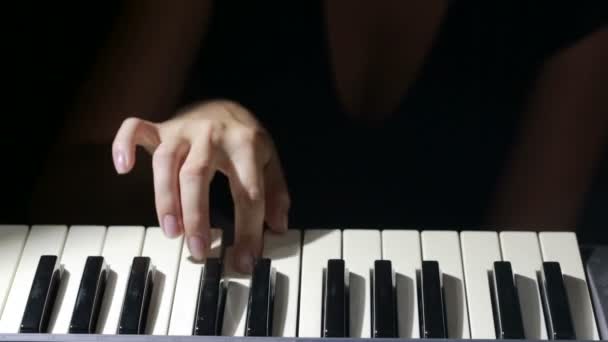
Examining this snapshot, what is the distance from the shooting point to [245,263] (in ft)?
1.99

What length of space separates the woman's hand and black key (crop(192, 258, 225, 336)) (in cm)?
2

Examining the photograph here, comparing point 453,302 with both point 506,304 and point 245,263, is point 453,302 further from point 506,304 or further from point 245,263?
point 245,263

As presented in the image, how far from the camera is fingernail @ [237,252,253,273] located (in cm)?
61

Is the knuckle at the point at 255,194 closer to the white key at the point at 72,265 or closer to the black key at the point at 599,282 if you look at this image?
the white key at the point at 72,265

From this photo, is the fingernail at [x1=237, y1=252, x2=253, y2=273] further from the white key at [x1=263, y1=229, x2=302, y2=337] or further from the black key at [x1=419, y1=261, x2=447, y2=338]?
the black key at [x1=419, y1=261, x2=447, y2=338]

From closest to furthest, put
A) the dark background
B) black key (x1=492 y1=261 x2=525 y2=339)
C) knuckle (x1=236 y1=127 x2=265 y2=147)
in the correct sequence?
black key (x1=492 y1=261 x2=525 y2=339) < knuckle (x1=236 y1=127 x2=265 y2=147) < the dark background

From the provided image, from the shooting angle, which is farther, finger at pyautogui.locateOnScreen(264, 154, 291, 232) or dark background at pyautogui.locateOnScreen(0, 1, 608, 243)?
dark background at pyautogui.locateOnScreen(0, 1, 608, 243)

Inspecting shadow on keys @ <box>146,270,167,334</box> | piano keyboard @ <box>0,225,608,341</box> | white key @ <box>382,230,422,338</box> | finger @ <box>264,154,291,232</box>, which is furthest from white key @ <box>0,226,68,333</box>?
white key @ <box>382,230,422,338</box>

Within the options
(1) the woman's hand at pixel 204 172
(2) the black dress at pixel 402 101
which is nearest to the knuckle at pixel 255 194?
(1) the woman's hand at pixel 204 172

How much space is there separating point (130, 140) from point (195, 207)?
0.30 feet

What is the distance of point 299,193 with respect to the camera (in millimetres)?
741

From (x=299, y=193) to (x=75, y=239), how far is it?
0.24m

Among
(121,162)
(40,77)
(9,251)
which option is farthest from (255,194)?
(40,77)

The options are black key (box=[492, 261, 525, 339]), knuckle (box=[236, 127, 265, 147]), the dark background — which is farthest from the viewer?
the dark background
